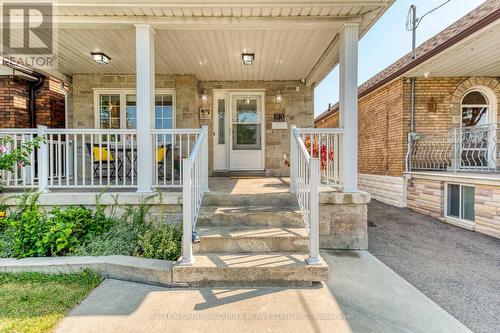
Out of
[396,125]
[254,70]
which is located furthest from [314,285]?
[396,125]

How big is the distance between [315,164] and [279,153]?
4.01 meters

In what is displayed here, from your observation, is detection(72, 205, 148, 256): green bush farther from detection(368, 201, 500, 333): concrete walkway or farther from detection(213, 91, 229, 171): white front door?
detection(213, 91, 229, 171): white front door

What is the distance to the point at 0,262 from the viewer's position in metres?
2.84

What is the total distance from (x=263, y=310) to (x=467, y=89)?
7.58 meters

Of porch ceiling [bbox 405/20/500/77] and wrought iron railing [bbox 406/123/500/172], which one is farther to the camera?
wrought iron railing [bbox 406/123/500/172]

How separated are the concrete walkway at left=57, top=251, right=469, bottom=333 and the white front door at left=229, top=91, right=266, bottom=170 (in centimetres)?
438

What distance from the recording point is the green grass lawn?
78.8 inches

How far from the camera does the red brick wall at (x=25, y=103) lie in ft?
18.0

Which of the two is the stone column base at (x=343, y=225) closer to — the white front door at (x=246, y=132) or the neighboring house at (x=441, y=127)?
the neighboring house at (x=441, y=127)

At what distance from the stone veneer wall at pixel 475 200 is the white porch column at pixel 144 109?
5.64 meters

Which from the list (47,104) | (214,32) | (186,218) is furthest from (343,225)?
(47,104)

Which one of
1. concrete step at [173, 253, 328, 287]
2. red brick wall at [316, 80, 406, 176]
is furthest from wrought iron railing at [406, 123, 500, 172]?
concrete step at [173, 253, 328, 287]

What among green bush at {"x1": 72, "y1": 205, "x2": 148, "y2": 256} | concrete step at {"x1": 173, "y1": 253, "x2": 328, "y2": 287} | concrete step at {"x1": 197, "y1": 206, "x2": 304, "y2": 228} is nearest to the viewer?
concrete step at {"x1": 173, "y1": 253, "x2": 328, "y2": 287}

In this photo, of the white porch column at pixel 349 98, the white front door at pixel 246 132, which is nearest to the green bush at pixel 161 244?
the white porch column at pixel 349 98
